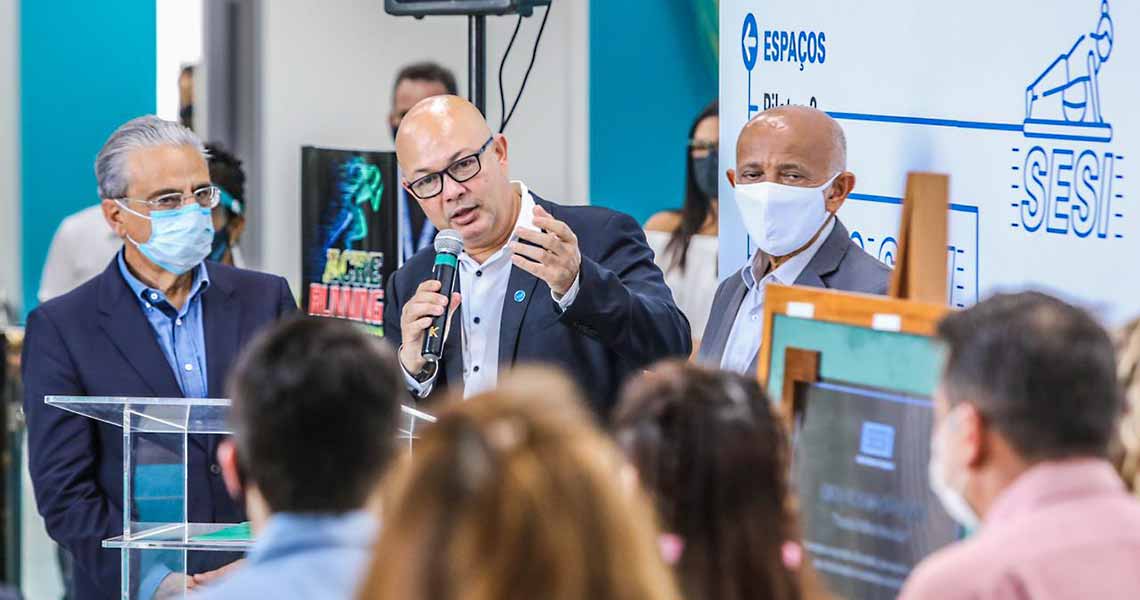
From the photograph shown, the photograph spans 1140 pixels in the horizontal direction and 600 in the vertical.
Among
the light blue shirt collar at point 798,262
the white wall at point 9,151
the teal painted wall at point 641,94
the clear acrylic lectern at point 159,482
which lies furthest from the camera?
the teal painted wall at point 641,94

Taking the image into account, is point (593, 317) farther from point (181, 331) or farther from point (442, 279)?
point (181, 331)

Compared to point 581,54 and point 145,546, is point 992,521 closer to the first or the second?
point 145,546

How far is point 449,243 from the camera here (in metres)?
3.87

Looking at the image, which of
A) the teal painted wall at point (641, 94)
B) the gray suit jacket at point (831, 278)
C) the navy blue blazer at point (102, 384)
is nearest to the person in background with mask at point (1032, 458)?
the gray suit jacket at point (831, 278)

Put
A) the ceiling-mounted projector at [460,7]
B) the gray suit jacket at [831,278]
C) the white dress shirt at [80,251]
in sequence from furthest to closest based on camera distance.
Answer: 1. the white dress shirt at [80,251]
2. the ceiling-mounted projector at [460,7]
3. the gray suit jacket at [831,278]

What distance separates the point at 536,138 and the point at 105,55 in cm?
208

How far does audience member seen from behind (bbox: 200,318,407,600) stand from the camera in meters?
1.95

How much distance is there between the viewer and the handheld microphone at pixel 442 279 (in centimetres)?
371

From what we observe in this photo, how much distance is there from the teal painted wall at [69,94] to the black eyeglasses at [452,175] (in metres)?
4.12

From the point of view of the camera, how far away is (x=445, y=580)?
139 cm

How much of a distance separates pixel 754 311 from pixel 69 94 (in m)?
4.91

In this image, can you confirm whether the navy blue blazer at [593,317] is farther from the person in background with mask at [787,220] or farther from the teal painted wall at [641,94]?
the teal painted wall at [641,94]

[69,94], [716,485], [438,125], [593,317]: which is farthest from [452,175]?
[69,94]

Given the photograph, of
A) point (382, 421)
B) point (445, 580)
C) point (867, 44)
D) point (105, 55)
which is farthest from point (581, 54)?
point (445, 580)
